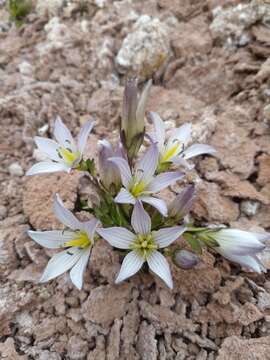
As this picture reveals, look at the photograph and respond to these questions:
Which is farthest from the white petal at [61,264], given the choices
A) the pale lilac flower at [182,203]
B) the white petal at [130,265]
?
the pale lilac flower at [182,203]

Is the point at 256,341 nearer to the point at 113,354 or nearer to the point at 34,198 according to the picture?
the point at 113,354

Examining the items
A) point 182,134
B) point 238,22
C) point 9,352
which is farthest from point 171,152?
point 238,22

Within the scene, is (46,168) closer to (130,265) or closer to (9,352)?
(130,265)

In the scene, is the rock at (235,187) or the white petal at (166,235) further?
the rock at (235,187)

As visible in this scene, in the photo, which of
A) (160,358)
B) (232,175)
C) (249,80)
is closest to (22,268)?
(160,358)

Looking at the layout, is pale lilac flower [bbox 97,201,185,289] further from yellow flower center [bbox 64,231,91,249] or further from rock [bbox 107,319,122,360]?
rock [bbox 107,319,122,360]

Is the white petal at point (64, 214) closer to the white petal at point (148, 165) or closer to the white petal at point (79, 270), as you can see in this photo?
the white petal at point (79, 270)

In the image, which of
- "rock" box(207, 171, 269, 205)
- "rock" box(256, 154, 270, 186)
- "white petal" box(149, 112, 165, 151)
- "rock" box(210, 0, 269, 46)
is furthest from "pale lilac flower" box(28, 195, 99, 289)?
"rock" box(210, 0, 269, 46)
